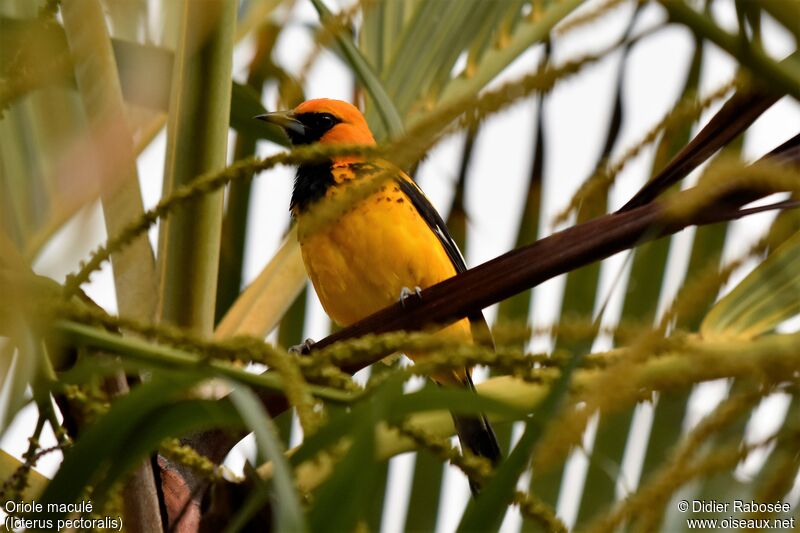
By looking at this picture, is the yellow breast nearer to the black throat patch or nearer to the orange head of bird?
the black throat patch

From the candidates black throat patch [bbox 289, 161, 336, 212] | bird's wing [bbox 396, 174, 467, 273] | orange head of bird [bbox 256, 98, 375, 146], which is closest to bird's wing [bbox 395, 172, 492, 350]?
bird's wing [bbox 396, 174, 467, 273]

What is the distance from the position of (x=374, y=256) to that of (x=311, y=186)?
0.26 m

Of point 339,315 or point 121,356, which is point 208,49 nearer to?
point 121,356

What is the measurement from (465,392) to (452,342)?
0.04 m

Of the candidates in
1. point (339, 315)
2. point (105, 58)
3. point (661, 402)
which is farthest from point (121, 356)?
point (339, 315)

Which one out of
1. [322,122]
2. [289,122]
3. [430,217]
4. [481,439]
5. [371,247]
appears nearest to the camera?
[481,439]

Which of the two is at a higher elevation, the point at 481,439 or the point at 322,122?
the point at 322,122

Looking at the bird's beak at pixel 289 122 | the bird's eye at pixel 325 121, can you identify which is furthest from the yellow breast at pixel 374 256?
the bird's eye at pixel 325 121

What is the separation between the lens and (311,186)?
2916 mm

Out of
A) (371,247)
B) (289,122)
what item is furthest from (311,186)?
(289,122)

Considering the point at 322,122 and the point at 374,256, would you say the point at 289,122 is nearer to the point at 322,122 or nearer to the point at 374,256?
the point at 322,122

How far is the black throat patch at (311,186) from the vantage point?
2883mm

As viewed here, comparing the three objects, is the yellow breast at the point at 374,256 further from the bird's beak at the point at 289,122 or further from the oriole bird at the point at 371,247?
the bird's beak at the point at 289,122

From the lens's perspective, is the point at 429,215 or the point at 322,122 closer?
the point at 429,215
